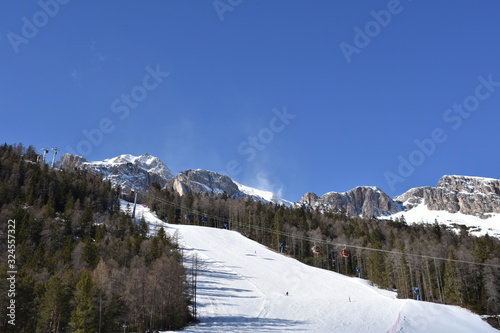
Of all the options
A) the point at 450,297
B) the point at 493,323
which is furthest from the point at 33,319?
the point at 450,297

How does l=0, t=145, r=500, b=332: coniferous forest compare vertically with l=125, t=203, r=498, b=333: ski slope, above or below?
above

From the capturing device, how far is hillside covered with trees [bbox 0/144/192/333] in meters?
35.5

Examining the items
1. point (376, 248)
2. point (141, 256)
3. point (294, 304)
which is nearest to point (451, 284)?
point (376, 248)

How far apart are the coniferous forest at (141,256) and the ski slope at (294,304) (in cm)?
605

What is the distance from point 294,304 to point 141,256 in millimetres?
27429

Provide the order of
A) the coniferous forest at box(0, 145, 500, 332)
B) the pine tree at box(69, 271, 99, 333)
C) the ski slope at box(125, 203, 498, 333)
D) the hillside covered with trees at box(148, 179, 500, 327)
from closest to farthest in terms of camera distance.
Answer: the pine tree at box(69, 271, 99, 333) < the coniferous forest at box(0, 145, 500, 332) < the ski slope at box(125, 203, 498, 333) < the hillside covered with trees at box(148, 179, 500, 327)

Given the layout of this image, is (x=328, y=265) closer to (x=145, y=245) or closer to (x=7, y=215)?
(x=145, y=245)

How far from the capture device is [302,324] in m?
44.7

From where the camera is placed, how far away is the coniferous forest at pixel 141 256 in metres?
36.7

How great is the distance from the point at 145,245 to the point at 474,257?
6390cm

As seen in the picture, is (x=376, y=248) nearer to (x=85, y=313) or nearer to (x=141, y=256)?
(x=141, y=256)

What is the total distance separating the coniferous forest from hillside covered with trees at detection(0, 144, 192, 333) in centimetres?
14

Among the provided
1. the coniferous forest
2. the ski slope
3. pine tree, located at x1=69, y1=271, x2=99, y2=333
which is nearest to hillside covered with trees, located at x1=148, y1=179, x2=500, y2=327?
the coniferous forest

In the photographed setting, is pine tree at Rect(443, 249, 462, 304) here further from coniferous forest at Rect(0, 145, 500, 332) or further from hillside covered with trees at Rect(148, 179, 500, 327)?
coniferous forest at Rect(0, 145, 500, 332)
